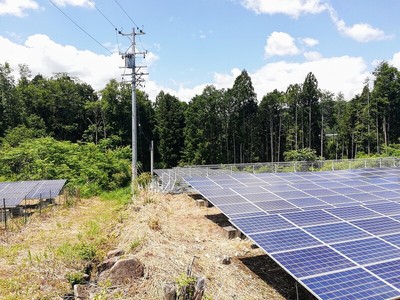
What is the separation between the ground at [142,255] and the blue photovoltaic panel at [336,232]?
1.32 meters

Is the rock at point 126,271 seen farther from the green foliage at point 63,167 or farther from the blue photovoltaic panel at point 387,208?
the green foliage at point 63,167

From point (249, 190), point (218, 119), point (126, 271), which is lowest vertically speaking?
point (126, 271)

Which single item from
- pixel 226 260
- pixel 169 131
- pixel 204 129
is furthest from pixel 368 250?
pixel 169 131

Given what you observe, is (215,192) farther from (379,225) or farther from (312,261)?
(312,261)

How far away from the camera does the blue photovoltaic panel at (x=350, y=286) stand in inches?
202

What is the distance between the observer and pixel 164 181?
2030cm

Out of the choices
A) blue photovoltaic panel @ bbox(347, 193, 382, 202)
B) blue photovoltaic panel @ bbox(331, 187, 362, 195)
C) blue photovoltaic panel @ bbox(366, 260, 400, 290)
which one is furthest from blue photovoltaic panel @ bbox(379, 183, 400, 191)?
blue photovoltaic panel @ bbox(366, 260, 400, 290)

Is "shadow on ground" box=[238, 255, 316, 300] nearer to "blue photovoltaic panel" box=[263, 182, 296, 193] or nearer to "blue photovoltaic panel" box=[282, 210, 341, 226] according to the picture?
"blue photovoltaic panel" box=[282, 210, 341, 226]

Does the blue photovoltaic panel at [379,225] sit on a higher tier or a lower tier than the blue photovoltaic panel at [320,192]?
lower

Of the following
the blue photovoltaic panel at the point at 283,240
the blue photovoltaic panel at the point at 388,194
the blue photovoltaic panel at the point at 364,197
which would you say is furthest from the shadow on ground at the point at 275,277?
the blue photovoltaic panel at the point at 388,194

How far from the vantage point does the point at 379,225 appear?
8.27m

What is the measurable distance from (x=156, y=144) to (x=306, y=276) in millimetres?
41794

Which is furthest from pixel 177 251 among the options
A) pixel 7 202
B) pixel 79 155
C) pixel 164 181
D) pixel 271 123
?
pixel 271 123

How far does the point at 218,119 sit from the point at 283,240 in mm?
40229
